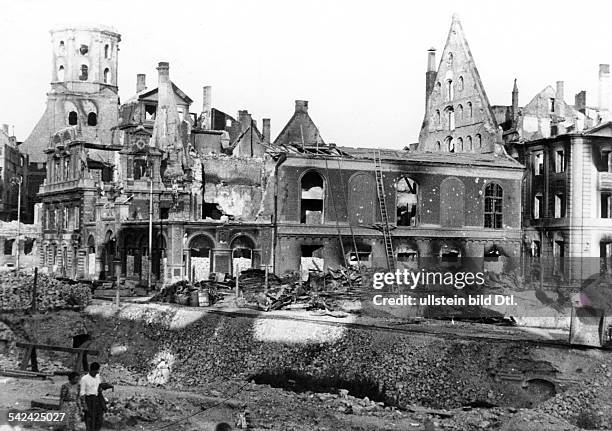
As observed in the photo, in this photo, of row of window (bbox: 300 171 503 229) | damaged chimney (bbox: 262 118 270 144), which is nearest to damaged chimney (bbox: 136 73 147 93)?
damaged chimney (bbox: 262 118 270 144)

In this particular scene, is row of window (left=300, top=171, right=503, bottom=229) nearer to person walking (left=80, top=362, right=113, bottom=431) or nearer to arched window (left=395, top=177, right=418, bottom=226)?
arched window (left=395, top=177, right=418, bottom=226)

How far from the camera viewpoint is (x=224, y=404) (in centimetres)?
2305

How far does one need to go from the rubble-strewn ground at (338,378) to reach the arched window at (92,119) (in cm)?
4407

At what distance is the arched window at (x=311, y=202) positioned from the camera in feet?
146

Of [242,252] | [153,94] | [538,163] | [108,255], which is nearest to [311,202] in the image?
[242,252]

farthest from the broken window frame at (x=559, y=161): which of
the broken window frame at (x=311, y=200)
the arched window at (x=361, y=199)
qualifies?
the broken window frame at (x=311, y=200)

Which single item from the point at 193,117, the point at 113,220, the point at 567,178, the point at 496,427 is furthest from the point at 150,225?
the point at 193,117

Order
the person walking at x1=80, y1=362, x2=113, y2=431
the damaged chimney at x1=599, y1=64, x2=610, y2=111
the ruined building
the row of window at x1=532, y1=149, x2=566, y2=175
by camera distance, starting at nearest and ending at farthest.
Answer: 1. the person walking at x1=80, y1=362, x2=113, y2=431
2. the ruined building
3. the row of window at x1=532, y1=149, x2=566, y2=175
4. the damaged chimney at x1=599, y1=64, x2=610, y2=111

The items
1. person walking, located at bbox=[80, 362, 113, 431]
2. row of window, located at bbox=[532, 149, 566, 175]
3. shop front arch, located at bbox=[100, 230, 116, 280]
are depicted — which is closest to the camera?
person walking, located at bbox=[80, 362, 113, 431]

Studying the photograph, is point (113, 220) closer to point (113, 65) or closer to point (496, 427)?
point (113, 65)

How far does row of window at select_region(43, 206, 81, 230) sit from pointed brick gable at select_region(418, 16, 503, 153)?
25436 mm

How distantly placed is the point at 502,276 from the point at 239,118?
36535mm

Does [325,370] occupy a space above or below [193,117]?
below

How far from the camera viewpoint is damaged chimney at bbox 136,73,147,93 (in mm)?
70625
